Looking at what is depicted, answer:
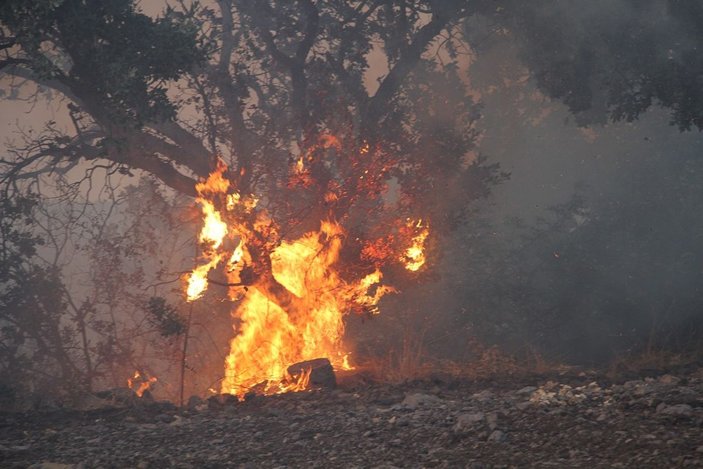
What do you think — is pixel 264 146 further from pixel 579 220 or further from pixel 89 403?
pixel 579 220

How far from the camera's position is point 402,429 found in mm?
6617

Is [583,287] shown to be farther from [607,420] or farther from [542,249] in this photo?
[607,420]

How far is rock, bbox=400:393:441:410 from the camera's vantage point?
25.6 feet

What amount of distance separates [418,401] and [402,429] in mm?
1384

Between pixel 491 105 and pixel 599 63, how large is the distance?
13681mm

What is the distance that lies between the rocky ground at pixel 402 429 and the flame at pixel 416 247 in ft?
13.3

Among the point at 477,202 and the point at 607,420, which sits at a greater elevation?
the point at 477,202

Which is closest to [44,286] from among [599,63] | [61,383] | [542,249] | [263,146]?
[61,383]

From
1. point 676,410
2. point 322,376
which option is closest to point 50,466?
point 322,376

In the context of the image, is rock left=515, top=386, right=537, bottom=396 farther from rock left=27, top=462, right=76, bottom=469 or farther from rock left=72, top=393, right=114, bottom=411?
rock left=72, top=393, right=114, bottom=411

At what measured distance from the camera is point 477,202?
1069 inches

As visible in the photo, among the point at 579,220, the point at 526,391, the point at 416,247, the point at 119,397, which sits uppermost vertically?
the point at 579,220

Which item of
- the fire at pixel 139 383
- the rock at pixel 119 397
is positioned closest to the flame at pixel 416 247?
the rock at pixel 119 397

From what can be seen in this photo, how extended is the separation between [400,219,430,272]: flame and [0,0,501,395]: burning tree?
0.03 metres
